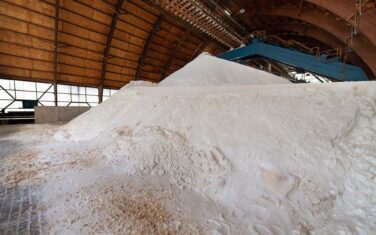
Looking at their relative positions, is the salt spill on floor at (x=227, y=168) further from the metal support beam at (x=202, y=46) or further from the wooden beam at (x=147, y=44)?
the metal support beam at (x=202, y=46)

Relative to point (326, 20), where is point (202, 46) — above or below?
above

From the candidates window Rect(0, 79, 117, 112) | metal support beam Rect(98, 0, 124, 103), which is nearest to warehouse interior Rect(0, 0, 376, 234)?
metal support beam Rect(98, 0, 124, 103)

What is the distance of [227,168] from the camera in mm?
2799

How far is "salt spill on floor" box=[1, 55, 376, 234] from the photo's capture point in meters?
2.05

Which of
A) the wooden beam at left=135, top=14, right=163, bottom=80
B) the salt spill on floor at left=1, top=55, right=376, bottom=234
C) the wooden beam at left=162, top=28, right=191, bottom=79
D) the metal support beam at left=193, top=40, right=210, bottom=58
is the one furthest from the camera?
the metal support beam at left=193, top=40, right=210, bottom=58

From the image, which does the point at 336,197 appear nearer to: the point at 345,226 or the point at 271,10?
the point at 345,226

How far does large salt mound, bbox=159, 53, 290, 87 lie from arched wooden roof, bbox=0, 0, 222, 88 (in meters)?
7.25

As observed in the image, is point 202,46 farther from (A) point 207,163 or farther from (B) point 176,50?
(A) point 207,163

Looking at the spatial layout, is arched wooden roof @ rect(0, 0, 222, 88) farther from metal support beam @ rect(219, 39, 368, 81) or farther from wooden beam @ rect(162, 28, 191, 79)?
metal support beam @ rect(219, 39, 368, 81)

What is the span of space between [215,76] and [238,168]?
427 centimetres

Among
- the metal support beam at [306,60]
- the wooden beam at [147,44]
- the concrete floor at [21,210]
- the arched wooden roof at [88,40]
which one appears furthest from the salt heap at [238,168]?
the wooden beam at [147,44]

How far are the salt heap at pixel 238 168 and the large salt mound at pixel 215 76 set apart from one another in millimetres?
1904

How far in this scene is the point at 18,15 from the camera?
10211mm

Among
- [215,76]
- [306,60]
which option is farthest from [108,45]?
[306,60]
